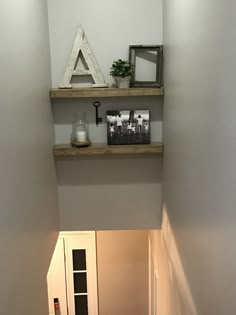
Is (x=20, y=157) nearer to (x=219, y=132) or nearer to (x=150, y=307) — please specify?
(x=219, y=132)

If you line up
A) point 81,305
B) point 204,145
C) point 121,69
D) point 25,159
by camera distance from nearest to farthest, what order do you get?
point 204,145, point 25,159, point 121,69, point 81,305

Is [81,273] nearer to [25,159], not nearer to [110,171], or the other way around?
[110,171]

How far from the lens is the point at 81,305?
451 cm

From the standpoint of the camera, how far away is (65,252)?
4309 mm

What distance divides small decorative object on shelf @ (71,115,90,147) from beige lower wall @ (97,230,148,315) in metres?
1.88

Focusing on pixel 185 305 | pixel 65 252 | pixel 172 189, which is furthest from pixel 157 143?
Answer: pixel 65 252

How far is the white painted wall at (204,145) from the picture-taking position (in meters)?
1.25

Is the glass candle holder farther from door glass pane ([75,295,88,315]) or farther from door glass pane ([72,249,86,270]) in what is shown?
door glass pane ([75,295,88,315])

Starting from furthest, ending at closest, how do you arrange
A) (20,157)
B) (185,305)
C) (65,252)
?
(65,252), (185,305), (20,157)

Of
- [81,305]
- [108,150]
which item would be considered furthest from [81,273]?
[108,150]

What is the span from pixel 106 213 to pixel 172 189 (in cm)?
74

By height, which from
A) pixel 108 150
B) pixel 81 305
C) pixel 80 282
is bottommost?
pixel 81 305

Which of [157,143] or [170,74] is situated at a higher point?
[170,74]

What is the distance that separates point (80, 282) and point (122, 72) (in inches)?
109
